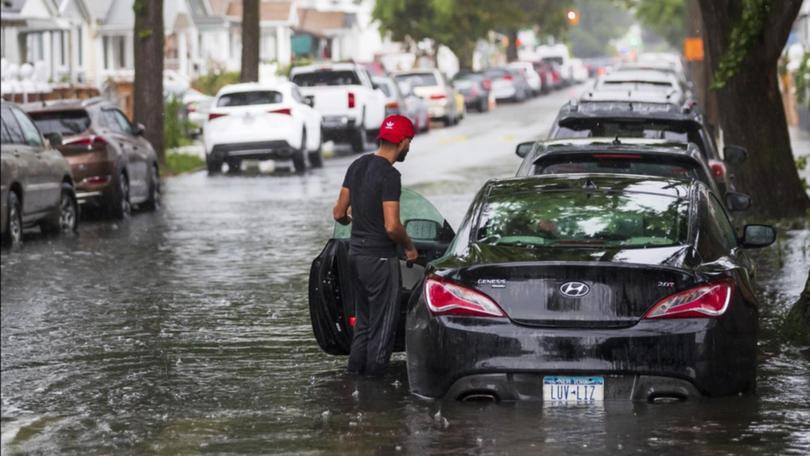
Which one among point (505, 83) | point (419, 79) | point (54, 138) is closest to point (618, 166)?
point (54, 138)

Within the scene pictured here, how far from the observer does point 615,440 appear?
28.2ft

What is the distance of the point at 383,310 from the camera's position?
34.9 feet

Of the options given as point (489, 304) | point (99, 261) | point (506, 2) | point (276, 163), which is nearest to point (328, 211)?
point (99, 261)

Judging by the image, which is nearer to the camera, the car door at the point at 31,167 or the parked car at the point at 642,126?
the parked car at the point at 642,126

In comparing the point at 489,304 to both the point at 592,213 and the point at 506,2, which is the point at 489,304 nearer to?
the point at 592,213

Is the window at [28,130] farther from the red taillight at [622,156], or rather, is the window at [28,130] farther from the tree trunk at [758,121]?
the red taillight at [622,156]

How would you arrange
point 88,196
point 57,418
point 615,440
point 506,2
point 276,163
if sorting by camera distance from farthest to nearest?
point 506,2 < point 276,163 < point 88,196 < point 57,418 < point 615,440

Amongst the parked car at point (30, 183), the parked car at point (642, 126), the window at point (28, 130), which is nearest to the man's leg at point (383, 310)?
the parked car at point (642, 126)

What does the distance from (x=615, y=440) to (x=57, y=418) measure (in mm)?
2926

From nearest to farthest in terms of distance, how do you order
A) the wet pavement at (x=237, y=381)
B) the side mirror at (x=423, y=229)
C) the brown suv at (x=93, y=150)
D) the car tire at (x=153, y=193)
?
1. the wet pavement at (x=237, y=381)
2. the side mirror at (x=423, y=229)
3. the brown suv at (x=93, y=150)
4. the car tire at (x=153, y=193)

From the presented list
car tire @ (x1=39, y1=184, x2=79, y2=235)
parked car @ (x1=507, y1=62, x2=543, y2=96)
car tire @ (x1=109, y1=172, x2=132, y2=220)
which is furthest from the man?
parked car @ (x1=507, y1=62, x2=543, y2=96)

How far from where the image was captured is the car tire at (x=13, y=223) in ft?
65.7

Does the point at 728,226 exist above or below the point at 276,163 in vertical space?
above

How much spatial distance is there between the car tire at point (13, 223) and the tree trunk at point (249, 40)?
21.4 metres
